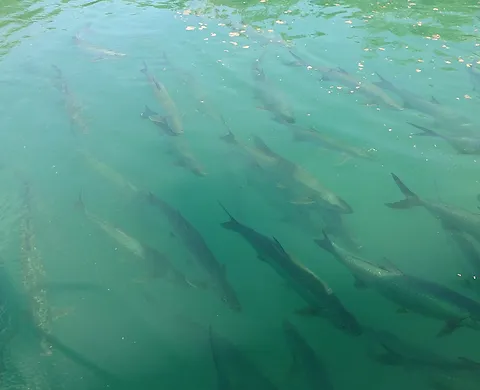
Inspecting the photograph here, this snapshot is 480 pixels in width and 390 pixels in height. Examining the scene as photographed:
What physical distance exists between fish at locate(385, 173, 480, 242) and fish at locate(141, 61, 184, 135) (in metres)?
4.10

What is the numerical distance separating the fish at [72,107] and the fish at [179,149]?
1233 millimetres

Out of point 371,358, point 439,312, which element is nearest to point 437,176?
point 439,312

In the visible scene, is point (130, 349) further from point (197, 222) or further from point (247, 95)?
point (247, 95)

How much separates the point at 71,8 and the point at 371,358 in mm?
14921

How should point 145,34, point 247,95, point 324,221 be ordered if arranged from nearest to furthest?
point 324,221 < point 247,95 < point 145,34

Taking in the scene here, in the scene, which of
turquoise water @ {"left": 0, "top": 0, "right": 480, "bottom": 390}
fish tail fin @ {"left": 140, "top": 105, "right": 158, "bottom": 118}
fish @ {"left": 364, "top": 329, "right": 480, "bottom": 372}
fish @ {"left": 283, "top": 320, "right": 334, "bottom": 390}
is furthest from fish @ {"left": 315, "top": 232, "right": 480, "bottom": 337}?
fish tail fin @ {"left": 140, "top": 105, "right": 158, "bottom": 118}

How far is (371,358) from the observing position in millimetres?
4457

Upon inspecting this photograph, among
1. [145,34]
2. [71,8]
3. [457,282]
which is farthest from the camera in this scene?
[71,8]

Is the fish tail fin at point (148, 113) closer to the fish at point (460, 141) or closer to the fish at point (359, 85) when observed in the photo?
the fish at point (359, 85)

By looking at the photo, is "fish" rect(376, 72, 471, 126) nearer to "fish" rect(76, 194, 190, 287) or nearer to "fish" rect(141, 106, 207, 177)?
"fish" rect(141, 106, 207, 177)

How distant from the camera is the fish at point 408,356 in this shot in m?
4.14

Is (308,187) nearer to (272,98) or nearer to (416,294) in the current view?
(416,294)

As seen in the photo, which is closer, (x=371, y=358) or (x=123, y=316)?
(x=371, y=358)

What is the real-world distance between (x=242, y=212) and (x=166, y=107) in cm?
342
